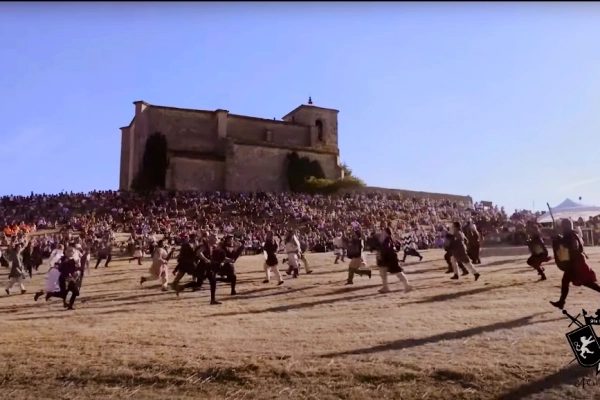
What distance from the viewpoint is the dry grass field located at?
6.57 m

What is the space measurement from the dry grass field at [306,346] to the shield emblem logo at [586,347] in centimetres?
21

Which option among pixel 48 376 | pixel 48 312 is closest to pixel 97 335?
pixel 48 376

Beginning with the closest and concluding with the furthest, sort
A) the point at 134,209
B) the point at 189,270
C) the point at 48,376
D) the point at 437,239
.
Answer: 1. the point at 48,376
2. the point at 189,270
3. the point at 437,239
4. the point at 134,209

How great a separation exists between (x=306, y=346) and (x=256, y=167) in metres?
43.2

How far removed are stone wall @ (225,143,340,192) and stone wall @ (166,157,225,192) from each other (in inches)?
32.0

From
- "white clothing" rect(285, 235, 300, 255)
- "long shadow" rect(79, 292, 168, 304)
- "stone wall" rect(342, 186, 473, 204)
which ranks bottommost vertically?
"long shadow" rect(79, 292, 168, 304)

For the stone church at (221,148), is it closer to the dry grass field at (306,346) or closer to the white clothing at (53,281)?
the white clothing at (53,281)

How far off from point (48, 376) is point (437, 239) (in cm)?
2187

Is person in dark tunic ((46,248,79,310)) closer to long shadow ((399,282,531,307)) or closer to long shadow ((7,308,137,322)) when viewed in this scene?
long shadow ((7,308,137,322))

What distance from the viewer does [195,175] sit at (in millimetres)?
48469

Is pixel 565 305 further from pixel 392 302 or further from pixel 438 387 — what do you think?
pixel 438 387

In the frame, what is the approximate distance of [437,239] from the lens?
26859 mm

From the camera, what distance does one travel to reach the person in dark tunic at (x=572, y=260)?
8.53 m

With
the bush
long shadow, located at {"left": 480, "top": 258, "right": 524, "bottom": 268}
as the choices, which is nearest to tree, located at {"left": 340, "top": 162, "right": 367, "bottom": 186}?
the bush
